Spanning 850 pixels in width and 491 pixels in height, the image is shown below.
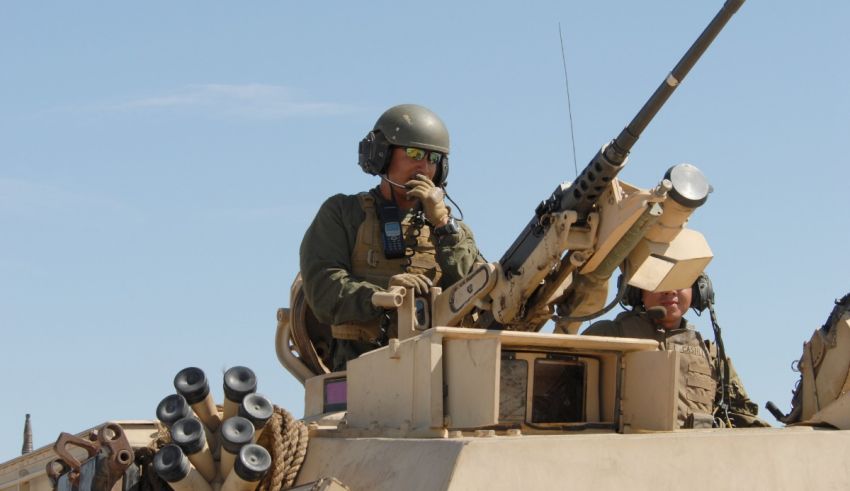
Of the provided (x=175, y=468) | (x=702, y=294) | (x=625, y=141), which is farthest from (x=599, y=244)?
(x=175, y=468)

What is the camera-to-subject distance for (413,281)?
34.9 feet

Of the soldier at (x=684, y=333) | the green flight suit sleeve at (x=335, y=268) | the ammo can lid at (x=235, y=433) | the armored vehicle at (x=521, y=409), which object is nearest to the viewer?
the armored vehicle at (x=521, y=409)

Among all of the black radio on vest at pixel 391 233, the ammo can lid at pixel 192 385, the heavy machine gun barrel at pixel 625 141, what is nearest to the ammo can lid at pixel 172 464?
the ammo can lid at pixel 192 385

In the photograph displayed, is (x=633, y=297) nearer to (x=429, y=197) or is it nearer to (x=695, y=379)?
(x=695, y=379)

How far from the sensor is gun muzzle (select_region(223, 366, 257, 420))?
8.55m

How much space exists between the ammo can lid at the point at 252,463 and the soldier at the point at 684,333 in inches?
163

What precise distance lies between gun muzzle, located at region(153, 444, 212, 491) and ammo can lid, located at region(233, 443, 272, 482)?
0.82ft

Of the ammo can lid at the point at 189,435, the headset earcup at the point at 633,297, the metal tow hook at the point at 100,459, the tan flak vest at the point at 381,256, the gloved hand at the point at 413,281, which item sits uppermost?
the tan flak vest at the point at 381,256

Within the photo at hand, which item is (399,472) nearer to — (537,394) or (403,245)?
(537,394)

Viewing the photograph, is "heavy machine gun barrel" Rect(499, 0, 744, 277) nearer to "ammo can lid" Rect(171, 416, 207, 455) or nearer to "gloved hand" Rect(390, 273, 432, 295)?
"gloved hand" Rect(390, 273, 432, 295)

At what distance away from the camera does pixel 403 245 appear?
11.4 m

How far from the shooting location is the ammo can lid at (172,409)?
844 centimetres

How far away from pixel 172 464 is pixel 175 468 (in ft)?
0.09

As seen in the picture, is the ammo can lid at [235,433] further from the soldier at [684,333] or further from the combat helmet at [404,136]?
the soldier at [684,333]
